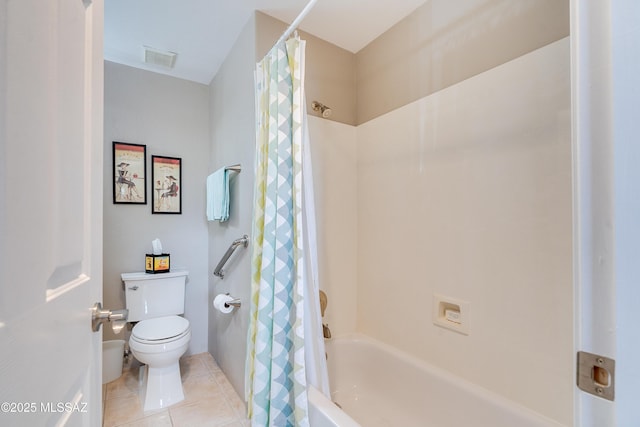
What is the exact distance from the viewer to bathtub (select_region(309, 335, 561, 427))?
1.12 metres

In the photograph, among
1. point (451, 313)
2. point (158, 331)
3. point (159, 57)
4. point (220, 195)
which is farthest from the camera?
point (159, 57)

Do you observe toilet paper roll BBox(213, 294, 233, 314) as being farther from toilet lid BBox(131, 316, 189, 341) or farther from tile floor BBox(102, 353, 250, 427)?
tile floor BBox(102, 353, 250, 427)

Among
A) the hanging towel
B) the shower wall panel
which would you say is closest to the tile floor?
the shower wall panel

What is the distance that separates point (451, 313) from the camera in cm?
140

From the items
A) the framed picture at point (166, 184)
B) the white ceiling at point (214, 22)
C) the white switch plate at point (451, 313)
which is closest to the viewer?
the white switch plate at point (451, 313)

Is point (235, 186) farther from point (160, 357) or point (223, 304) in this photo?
point (160, 357)

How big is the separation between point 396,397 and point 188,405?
1.28m

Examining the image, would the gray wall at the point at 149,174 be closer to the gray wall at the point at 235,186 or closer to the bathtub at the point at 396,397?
the gray wall at the point at 235,186

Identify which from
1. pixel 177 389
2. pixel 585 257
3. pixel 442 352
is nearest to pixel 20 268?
pixel 585 257

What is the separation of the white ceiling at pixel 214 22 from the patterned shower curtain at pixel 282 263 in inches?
22.4

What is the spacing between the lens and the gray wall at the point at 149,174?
2129 millimetres

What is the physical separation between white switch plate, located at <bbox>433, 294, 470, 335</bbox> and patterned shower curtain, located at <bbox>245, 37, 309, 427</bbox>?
74 cm

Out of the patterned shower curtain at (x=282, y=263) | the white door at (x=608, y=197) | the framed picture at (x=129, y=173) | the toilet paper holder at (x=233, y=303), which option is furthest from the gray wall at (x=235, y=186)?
the white door at (x=608, y=197)

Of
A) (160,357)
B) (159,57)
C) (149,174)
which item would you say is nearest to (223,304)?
(160,357)
